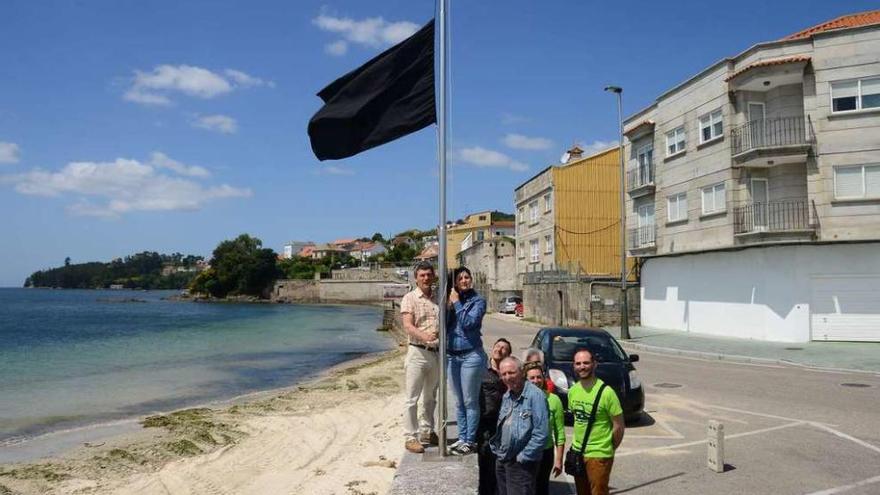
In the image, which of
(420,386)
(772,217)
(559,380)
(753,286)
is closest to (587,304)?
(753,286)

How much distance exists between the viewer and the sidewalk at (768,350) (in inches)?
684

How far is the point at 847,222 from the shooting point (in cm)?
2191

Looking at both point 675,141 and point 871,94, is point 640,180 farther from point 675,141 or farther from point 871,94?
point 871,94

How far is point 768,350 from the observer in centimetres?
2033

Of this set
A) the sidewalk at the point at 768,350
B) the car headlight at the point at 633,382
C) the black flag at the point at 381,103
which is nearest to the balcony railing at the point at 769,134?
the sidewalk at the point at 768,350

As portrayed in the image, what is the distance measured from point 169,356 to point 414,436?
28732 millimetres

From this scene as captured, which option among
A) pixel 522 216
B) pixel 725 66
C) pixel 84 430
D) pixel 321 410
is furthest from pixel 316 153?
pixel 522 216

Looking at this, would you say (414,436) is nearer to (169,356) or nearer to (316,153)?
(316,153)

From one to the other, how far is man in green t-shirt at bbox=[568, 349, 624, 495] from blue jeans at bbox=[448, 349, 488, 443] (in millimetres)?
1589

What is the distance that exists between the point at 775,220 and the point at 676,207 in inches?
226

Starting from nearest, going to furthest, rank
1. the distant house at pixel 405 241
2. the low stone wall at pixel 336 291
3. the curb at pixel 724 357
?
the curb at pixel 724 357 → the low stone wall at pixel 336 291 → the distant house at pixel 405 241

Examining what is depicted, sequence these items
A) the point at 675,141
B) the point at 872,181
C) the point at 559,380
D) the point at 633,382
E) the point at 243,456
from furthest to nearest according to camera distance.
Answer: the point at 675,141 → the point at 872,181 → the point at 243,456 → the point at 633,382 → the point at 559,380

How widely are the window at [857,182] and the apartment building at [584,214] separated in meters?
19.1

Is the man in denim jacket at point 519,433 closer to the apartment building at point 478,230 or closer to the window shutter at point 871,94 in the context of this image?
the window shutter at point 871,94
